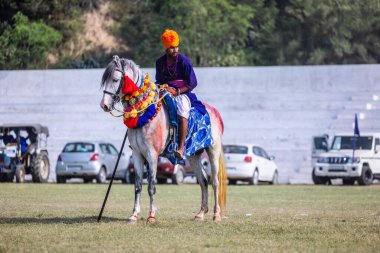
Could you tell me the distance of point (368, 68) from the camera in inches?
1855

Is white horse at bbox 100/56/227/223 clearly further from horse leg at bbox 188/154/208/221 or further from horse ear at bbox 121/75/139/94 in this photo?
horse leg at bbox 188/154/208/221

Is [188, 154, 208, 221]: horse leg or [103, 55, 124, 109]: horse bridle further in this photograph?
[188, 154, 208, 221]: horse leg

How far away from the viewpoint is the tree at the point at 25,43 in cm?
6219

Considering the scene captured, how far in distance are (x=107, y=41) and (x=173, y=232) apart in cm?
6331

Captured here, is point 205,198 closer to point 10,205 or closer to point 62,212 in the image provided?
point 62,212

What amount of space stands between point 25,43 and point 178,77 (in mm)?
48485

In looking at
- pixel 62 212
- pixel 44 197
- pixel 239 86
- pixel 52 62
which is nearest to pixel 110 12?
pixel 52 62

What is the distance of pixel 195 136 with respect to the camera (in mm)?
16703

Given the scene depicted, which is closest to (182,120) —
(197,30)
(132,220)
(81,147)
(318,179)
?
(132,220)

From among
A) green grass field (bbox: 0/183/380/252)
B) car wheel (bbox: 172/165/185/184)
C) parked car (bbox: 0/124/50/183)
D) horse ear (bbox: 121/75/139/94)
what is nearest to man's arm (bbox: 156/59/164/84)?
horse ear (bbox: 121/75/139/94)

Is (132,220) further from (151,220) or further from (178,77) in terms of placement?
(178,77)

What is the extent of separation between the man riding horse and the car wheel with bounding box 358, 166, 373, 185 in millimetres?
22298

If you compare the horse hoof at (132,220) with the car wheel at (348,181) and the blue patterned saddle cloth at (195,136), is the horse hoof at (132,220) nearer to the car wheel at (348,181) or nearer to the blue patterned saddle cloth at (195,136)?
the blue patterned saddle cloth at (195,136)

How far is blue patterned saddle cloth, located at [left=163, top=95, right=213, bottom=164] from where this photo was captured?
16.6m
